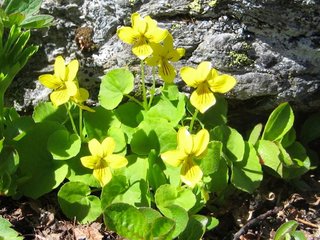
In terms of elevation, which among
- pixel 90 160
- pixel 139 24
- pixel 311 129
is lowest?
pixel 311 129

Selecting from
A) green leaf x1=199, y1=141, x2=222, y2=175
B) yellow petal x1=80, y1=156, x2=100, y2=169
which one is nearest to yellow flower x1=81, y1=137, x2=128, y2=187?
yellow petal x1=80, y1=156, x2=100, y2=169

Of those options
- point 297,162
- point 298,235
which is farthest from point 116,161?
point 297,162

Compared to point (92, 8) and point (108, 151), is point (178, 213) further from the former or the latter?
point (92, 8)

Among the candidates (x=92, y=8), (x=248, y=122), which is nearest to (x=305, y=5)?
(x=248, y=122)

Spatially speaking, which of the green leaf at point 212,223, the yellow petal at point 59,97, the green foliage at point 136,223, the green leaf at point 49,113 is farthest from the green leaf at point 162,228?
the green leaf at point 49,113

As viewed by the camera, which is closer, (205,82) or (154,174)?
(205,82)

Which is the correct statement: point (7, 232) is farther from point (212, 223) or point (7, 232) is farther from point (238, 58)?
point (238, 58)
